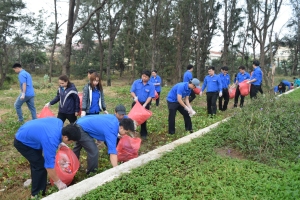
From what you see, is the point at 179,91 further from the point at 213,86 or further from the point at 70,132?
the point at 70,132

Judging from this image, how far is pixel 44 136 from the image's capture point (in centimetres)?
287

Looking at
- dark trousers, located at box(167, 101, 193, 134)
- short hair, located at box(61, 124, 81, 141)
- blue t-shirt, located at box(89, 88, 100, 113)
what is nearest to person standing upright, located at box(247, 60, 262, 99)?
dark trousers, located at box(167, 101, 193, 134)

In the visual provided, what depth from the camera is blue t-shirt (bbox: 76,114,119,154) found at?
3.21 meters

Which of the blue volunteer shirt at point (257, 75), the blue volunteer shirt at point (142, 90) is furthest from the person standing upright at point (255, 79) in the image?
the blue volunteer shirt at point (142, 90)

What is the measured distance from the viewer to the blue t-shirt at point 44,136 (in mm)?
2867

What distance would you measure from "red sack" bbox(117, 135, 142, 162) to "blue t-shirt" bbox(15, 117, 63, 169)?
114 cm

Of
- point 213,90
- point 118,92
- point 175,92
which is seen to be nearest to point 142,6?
point 118,92

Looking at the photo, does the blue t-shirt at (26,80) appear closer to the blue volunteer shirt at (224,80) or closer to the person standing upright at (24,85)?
the person standing upright at (24,85)

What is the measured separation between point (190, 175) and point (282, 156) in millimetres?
1713

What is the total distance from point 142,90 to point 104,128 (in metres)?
2.24

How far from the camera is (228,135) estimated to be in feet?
15.2

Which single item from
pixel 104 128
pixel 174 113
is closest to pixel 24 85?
pixel 174 113

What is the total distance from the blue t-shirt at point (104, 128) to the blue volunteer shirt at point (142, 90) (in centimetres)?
206

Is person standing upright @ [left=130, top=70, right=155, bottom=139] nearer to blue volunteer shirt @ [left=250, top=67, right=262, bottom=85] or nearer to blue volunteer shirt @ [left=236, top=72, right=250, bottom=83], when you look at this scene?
blue volunteer shirt @ [left=250, top=67, right=262, bottom=85]
